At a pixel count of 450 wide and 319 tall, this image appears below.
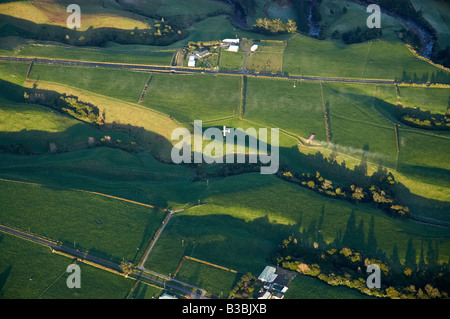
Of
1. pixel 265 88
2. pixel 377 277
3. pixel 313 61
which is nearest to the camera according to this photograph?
pixel 377 277

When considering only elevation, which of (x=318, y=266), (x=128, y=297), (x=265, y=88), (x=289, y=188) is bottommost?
(x=128, y=297)

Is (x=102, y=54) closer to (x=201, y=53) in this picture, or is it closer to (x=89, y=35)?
(x=89, y=35)

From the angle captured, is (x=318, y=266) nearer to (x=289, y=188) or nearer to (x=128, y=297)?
(x=289, y=188)

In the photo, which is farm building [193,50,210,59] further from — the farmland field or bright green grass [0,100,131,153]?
bright green grass [0,100,131,153]

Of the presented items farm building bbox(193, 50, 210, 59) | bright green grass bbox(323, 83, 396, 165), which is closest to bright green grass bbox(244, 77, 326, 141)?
bright green grass bbox(323, 83, 396, 165)

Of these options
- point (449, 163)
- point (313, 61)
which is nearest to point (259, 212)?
point (449, 163)

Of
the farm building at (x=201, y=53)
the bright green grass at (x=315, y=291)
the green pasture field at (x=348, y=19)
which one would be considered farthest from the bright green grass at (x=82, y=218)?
the green pasture field at (x=348, y=19)
